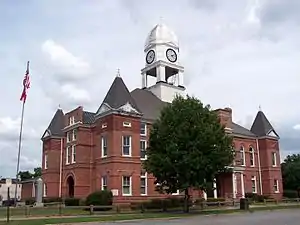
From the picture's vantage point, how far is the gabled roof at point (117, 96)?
1752 inches

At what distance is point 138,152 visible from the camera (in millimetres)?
44812

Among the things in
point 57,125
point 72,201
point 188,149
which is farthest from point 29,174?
point 188,149

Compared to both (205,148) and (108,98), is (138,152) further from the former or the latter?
(205,148)

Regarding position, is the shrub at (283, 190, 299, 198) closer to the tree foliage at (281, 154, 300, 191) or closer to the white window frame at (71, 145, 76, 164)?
the tree foliage at (281, 154, 300, 191)

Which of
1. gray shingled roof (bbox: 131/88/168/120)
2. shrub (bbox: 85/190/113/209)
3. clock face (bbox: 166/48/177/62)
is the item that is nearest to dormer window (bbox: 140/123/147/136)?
gray shingled roof (bbox: 131/88/168/120)

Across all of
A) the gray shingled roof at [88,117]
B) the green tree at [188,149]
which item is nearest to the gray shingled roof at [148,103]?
the gray shingled roof at [88,117]

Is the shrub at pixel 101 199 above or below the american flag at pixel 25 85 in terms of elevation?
below

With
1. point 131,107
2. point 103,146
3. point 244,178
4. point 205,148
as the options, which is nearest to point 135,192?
point 103,146

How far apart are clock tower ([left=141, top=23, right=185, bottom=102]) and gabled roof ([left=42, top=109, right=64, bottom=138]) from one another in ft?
44.1

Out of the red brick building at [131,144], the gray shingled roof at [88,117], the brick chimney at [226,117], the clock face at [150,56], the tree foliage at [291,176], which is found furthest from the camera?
the tree foliage at [291,176]

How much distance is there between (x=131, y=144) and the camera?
44344 mm

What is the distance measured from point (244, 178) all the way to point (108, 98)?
2395 centimetres

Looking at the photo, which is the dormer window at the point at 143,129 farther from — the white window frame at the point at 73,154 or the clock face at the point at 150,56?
the clock face at the point at 150,56

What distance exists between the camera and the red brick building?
1722 inches
